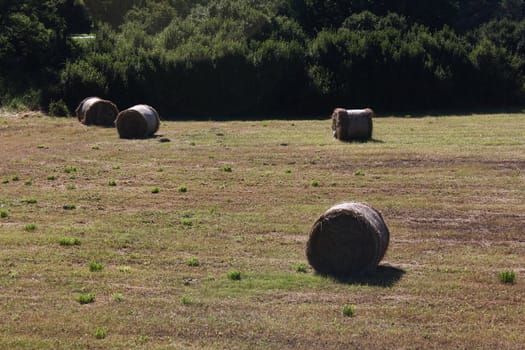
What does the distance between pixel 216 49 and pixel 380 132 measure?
602 inches

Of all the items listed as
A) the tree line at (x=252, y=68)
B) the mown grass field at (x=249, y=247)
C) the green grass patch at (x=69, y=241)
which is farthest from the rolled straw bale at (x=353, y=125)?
the green grass patch at (x=69, y=241)

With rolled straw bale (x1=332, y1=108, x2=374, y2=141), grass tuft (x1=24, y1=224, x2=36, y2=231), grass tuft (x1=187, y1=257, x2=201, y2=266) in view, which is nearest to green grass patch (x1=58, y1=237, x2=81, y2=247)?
grass tuft (x1=24, y1=224, x2=36, y2=231)

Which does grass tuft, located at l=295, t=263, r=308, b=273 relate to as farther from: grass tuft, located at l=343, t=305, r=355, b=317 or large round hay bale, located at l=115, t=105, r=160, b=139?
large round hay bale, located at l=115, t=105, r=160, b=139

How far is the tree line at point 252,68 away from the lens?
146 feet

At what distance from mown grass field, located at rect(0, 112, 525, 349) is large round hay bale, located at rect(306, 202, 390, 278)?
0.30 meters

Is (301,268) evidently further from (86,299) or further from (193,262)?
(86,299)

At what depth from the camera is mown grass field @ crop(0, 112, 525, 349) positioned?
9.80m

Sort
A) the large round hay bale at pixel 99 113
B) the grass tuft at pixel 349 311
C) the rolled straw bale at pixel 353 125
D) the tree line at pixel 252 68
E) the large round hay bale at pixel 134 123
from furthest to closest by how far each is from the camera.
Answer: the tree line at pixel 252 68 → the large round hay bale at pixel 99 113 → the large round hay bale at pixel 134 123 → the rolled straw bale at pixel 353 125 → the grass tuft at pixel 349 311

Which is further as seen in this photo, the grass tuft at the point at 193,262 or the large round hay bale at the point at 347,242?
the grass tuft at the point at 193,262

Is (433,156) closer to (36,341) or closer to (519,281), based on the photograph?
(519,281)

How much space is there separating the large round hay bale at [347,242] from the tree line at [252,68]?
32415 millimetres

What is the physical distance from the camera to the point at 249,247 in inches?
551

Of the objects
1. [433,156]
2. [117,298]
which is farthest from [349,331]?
[433,156]

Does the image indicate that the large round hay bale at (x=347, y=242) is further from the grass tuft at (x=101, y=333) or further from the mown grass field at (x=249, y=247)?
the grass tuft at (x=101, y=333)
